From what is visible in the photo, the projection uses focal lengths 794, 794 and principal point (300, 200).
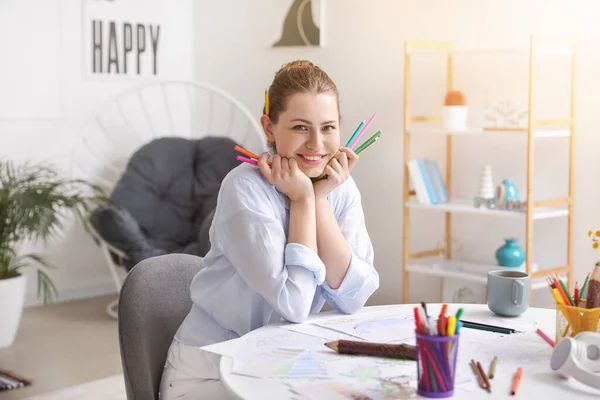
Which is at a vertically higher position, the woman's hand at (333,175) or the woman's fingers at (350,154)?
the woman's fingers at (350,154)

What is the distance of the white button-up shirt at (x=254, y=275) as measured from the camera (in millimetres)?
1460

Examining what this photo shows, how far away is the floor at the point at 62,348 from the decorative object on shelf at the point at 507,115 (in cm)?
192

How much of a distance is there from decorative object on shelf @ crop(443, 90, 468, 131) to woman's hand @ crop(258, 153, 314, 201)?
2016 mm

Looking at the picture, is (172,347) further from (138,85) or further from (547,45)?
(138,85)

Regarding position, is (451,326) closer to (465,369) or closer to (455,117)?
(465,369)

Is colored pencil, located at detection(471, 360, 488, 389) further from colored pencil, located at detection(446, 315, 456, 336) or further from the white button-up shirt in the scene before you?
the white button-up shirt

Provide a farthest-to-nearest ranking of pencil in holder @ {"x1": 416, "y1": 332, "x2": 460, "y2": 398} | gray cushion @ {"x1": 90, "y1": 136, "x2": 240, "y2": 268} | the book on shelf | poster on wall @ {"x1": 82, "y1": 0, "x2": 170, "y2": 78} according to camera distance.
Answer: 1. poster on wall @ {"x1": 82, "y1": 0, "x2": 170, "y2": 78}
2. gray cushion @ {"x1": 90, "y1": 136, "x2": 240, "y2": 268}
3. the book on shelf
4. pencil in holder @ {"x1": 416, "y1": 332, "x2": 460, "y2": 398}

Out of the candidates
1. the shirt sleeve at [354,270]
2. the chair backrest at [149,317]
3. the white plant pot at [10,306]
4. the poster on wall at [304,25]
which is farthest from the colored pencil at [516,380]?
the poster on wall at [304,25]

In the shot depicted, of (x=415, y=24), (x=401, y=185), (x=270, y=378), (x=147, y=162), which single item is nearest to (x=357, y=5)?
(x=415, y=24)

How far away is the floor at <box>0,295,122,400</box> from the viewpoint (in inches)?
122

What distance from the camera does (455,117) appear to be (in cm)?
344

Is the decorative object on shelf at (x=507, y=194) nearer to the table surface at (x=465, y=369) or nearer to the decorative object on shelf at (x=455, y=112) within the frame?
the decorative object on shelf at (x=455, y=112)

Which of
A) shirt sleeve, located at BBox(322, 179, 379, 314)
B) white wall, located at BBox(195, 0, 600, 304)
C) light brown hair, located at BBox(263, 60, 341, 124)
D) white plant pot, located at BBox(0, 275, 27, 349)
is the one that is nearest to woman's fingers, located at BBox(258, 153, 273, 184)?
light brown hair, located at BBox(263, 60, 341, 124)

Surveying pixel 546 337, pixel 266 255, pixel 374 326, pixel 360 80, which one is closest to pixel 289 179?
pixel 266 255
